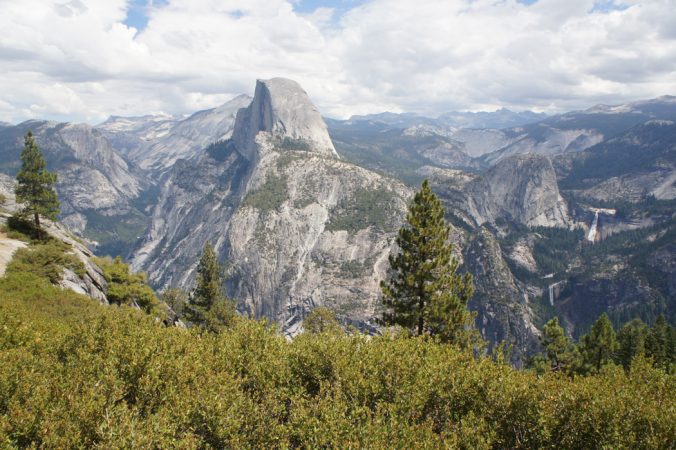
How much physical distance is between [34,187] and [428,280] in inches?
1611

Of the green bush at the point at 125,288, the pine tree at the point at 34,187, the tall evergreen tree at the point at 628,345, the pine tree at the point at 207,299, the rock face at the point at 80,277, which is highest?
the pine tree at the point at 34,187

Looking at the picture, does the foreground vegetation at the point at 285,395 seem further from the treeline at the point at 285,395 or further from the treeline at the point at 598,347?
the treeline at the point at 598,347

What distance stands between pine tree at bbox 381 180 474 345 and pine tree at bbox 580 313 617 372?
36142mm

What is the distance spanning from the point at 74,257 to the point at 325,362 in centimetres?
3041

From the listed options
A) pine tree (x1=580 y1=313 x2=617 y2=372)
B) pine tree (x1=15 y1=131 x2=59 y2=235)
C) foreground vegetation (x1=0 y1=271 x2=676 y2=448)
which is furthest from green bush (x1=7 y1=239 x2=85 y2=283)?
pine tree (x1=580 y1=313 x2=617 y2=372)

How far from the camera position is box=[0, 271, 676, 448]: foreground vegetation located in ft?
38.0

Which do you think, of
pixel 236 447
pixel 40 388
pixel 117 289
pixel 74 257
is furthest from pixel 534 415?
pixel 117 289

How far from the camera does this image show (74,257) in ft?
120

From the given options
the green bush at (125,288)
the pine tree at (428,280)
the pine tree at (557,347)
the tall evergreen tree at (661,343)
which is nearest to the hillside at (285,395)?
the pine tree at (428,280)

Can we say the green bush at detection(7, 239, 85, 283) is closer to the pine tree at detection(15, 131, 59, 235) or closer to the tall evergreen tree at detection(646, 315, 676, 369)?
the pine tree at detection(15, 131, 59, 235)

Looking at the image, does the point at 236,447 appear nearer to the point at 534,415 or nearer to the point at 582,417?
the point at 534,415

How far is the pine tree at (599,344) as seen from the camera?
57.6m

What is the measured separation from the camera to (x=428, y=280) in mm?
33500

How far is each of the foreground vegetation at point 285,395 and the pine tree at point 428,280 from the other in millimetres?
14256
